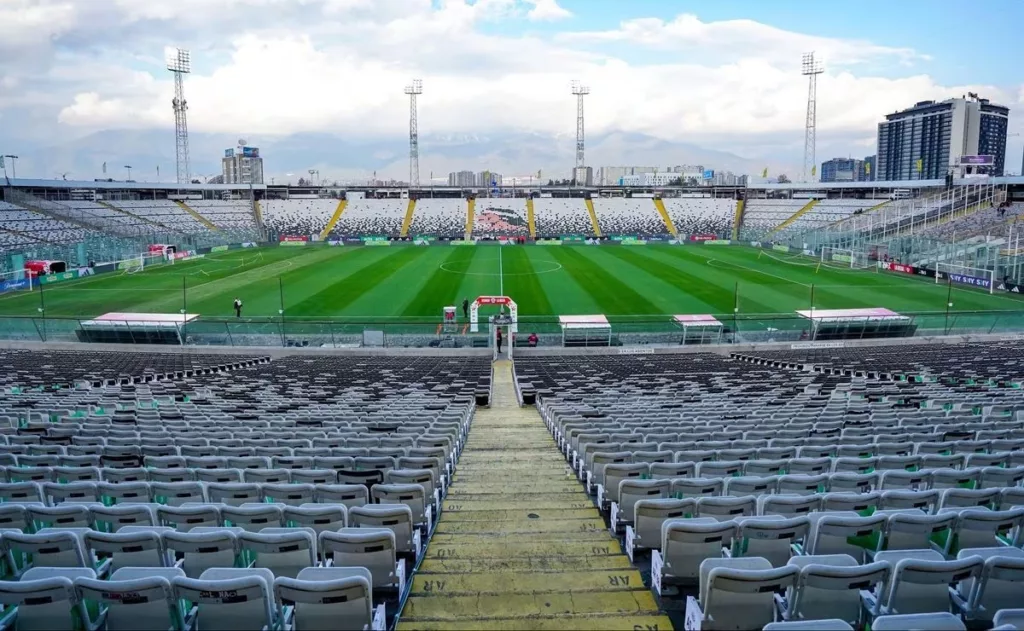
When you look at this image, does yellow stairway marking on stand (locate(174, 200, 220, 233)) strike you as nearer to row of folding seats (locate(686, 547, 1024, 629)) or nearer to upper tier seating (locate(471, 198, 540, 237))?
upper tier seating (locate(471, 198, 540, 237))

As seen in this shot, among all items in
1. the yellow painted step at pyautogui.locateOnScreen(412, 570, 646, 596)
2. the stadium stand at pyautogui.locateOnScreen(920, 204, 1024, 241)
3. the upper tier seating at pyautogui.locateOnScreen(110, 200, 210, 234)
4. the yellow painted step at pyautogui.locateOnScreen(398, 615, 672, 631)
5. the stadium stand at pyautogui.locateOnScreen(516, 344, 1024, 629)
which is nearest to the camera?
the stadium stand at pyautogui.locateOnScreen(516, 344, 1024, 629)

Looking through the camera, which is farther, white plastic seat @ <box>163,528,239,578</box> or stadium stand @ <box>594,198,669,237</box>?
stadium stand @ <box>594,198,669,237</box>

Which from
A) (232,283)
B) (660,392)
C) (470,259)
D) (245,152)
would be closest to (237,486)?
(660,392)

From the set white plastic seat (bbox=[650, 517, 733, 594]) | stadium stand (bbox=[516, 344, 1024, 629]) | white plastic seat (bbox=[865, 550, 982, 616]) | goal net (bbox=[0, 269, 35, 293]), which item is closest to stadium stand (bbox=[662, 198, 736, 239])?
goal net (bbox=[0, 269, 35, 293])

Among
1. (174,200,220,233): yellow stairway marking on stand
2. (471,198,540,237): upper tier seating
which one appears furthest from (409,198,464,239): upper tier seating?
(174,200,220,233): yellow stairway marking on stand

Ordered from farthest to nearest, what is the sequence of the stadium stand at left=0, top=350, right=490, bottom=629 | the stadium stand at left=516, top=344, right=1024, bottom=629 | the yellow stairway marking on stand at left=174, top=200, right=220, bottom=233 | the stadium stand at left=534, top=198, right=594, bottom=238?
1. the stadium stand at left=534, top=198, right=594, bottom=238
2. the yellow stairway marking on stand at left=174, top=200, right=220, bottom=233
3. the stadium stand at left=516, top=344, right=1024, bottom=629
4. the stadium stand at left=0, top=350, right=490, bottom=629

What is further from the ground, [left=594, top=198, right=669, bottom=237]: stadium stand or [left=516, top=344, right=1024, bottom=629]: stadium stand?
[left=594, top=198, right=669, bottom=237]: stadium stand

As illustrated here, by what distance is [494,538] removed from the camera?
6.99 metres

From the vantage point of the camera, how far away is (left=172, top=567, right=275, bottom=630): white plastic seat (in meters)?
4.35

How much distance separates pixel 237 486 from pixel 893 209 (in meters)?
87.5

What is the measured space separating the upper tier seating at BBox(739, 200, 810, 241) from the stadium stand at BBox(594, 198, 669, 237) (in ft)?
36.0

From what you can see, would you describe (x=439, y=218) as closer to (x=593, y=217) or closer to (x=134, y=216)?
(x=593, y=217)

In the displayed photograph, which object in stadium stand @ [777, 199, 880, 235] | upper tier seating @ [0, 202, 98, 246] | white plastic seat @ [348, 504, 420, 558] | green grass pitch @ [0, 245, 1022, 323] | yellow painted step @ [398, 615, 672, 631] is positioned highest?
stadium stand @ [777, 199, 880, 235]

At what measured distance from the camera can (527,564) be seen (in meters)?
6.23
